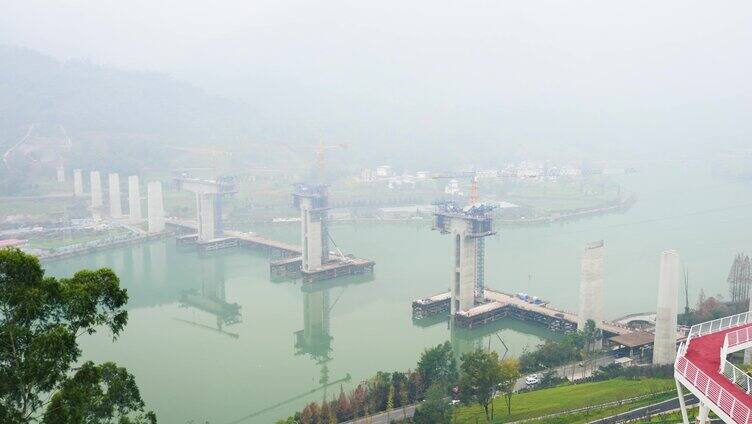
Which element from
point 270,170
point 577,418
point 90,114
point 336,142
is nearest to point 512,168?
point 336,142

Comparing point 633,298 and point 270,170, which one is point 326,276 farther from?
point 270,170

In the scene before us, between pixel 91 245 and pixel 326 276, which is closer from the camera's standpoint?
pixel 326 276

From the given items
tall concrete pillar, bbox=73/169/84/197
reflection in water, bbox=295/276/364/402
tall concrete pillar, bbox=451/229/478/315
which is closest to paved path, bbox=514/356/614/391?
reflection in water, bbox=295/276/364/402

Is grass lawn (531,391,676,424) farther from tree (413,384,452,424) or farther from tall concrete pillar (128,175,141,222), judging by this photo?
tall concrete pillar (128,175,141,222)

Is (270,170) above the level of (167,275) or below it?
above

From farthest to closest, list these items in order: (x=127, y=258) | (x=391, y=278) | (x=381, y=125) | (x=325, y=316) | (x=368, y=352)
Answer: (x=381, y=125) → (x=127, y=258) → (x=391, y=278) → (x=325, y=316) → (x=368, y=352)

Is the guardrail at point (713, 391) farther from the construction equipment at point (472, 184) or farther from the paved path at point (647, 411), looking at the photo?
the construction equipment at point (472, 184)

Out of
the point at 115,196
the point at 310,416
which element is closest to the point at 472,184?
the point at 310,416
